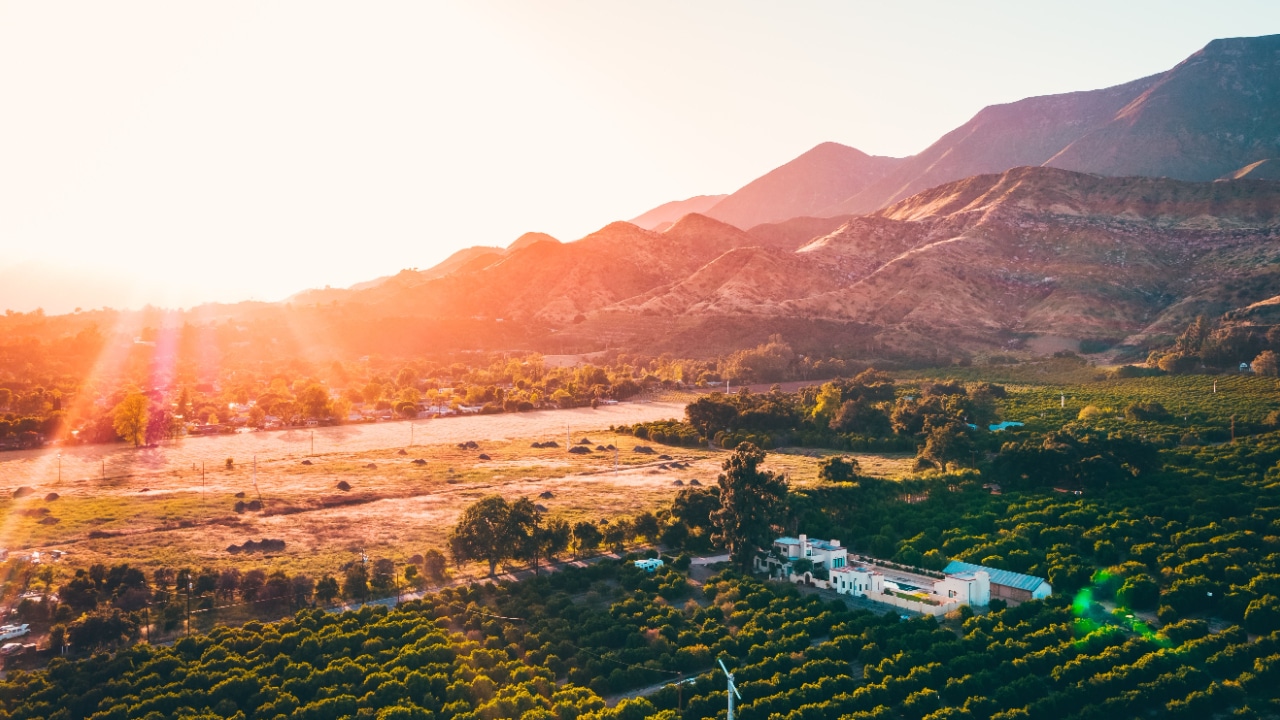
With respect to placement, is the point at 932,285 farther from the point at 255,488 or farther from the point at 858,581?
the point at 255,488

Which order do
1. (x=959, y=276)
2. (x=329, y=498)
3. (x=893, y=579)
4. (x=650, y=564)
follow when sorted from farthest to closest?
(x=959, y=276), (x=329, y=498), (x=650, y=564), (x=893, y=579)

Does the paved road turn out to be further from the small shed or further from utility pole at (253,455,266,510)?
the small shed

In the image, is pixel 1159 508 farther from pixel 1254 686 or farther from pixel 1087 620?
pixel 1254 686

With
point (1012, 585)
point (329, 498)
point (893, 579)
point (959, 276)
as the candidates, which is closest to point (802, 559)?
point (893, 579)

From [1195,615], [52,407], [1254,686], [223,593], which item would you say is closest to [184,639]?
[223,593]

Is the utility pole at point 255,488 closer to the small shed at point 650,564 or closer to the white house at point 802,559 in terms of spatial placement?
the small shed at point 650,564

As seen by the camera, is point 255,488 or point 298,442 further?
point 298,442

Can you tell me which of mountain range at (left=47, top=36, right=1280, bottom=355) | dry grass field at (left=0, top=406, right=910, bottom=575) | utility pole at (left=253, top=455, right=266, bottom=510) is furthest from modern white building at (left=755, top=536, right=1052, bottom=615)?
mountain range at (left=47, top=36, right=1280, bottom=355)
